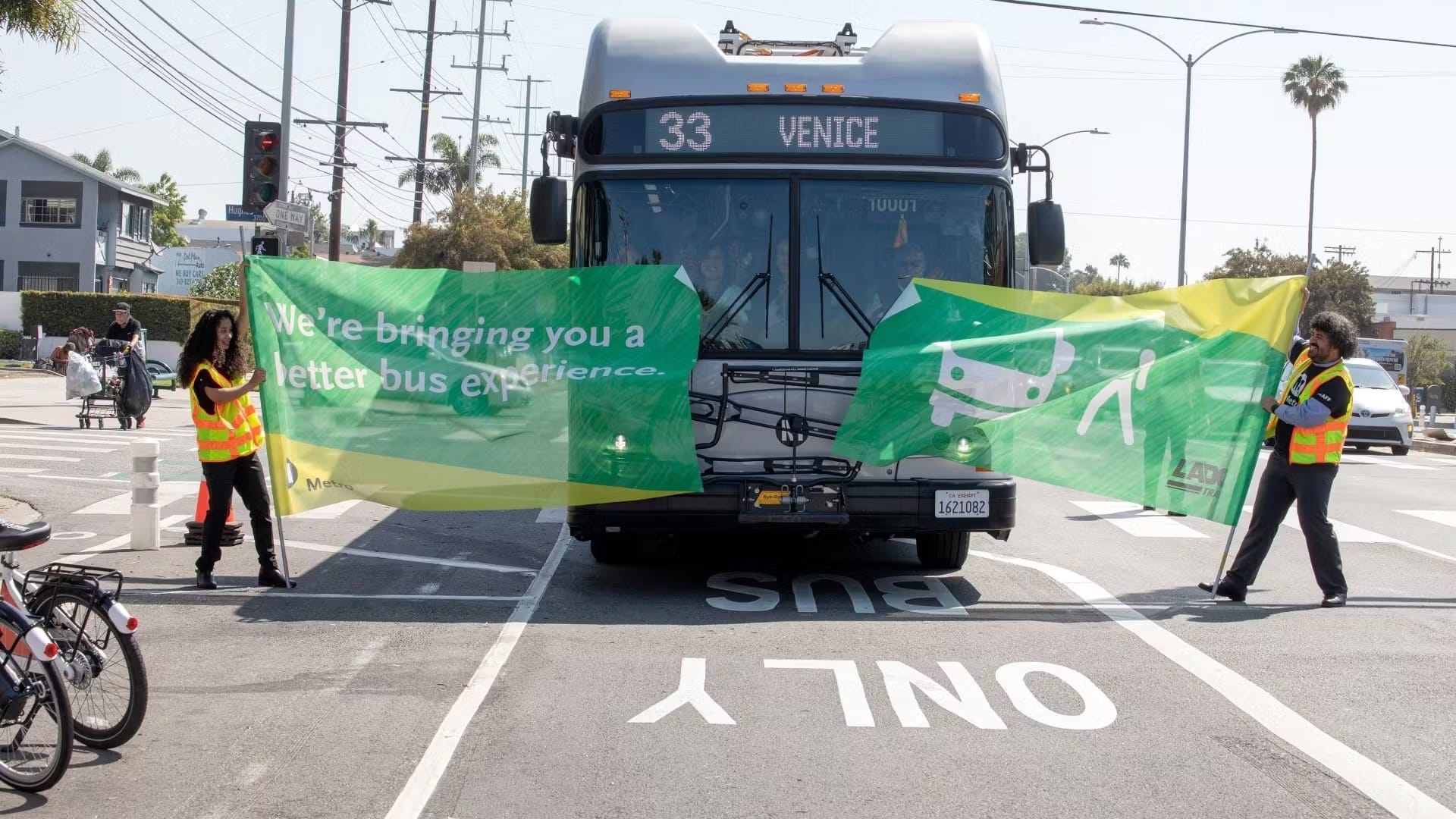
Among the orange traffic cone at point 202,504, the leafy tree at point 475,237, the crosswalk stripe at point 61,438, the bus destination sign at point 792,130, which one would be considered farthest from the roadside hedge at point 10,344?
the bus destination sign at point 792,130

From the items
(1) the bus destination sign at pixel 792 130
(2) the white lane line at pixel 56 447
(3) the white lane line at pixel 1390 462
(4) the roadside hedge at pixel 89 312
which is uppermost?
(1) the bus destination sign at pixel 792 130

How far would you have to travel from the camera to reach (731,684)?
286 inches

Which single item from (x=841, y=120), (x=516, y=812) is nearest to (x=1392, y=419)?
(x=841, y=120)

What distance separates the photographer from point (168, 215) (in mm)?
105875

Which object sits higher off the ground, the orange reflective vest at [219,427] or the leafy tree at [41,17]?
the leafy tree at [41,17]

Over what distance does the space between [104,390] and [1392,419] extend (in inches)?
844

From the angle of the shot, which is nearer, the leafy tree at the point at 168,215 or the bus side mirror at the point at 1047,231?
the bus side mirror at the point at 1047,231

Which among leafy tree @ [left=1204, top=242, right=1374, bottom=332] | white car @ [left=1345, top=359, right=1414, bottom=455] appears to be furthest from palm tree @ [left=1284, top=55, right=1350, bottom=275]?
white car @ [left=1345, top=359, right=1414, bottom=455]

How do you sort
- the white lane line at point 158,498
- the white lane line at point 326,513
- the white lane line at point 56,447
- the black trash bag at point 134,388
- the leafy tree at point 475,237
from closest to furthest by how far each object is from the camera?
1. the white lane line at point 158,498
2. the white lane line at point 326,513
3. the white lane line at point 56,447
4. the black trash bag at point 134,388
5. the leafy tree at point 475,237

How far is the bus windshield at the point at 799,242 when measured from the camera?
963cm

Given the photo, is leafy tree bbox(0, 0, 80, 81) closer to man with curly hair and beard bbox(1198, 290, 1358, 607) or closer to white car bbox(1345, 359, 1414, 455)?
man with curly hair and beard bbox(1198, 290, 1358, 607)

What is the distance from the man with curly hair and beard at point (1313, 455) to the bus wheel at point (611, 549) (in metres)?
4.14

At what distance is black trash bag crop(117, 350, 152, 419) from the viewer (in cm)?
2228

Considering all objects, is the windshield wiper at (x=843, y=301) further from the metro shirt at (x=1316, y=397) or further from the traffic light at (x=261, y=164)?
the traffic light at (x=261, y=164)
